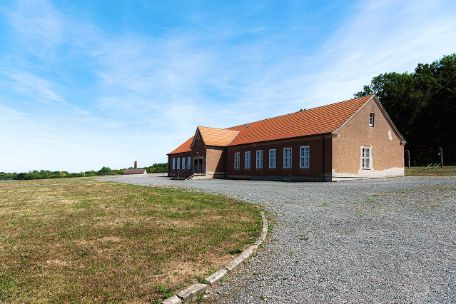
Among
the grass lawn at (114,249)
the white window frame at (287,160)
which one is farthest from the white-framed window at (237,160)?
the grass lawn at (114,249)

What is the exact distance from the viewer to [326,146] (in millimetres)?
27469

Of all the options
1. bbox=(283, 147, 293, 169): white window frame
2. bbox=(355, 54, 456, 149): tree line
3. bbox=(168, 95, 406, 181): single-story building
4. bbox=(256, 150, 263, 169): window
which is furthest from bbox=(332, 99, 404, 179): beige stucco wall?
bbox=(355, 54, 456, 149): tree line

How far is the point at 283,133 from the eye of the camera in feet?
109

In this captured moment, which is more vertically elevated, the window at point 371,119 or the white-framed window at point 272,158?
the window at point 371,119

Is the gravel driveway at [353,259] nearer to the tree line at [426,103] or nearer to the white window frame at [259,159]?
the white window frame at [259,159]

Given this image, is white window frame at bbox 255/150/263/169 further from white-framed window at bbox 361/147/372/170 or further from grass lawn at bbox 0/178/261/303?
grass lawn at bbox 0/178/261/303

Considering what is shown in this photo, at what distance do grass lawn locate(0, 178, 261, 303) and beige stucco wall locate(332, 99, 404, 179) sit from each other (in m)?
17.0

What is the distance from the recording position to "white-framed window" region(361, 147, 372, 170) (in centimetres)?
2898

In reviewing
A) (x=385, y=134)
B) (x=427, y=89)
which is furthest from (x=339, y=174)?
(x=427, y=89)

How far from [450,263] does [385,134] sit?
86.3 feet

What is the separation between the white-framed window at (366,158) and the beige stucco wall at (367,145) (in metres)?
0.31

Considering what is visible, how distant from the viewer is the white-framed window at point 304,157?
1152 inches

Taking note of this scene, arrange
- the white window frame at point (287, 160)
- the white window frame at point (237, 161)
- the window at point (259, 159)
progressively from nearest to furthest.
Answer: the white window frame at point (287, 160)
the window at point (259, 159)
the white window frame at point (237, 161)

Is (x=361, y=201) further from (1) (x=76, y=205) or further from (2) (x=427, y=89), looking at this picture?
(2) (x=427, y=89)
